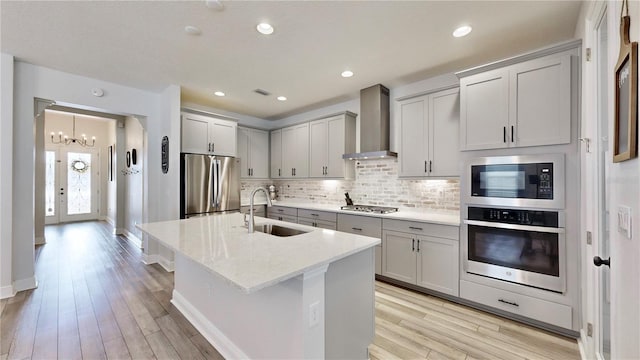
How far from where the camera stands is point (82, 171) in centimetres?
765

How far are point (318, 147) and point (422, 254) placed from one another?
249 centimetres

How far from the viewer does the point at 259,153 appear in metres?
5.33

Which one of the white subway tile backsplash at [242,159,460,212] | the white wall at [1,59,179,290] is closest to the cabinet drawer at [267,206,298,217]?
the white subway tile backsplash at [242,159,460,212]

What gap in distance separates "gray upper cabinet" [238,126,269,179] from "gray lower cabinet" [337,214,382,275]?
91.5 inches

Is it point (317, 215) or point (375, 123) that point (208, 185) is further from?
point (375, 123)

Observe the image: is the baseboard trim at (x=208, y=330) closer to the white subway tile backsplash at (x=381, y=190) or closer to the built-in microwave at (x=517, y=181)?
the built-in microwave at (x=517, y=181)

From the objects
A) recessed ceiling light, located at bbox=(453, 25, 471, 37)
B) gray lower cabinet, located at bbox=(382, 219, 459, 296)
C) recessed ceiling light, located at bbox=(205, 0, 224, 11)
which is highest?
recessed ceiling light, located at bbox=(453, 25, 471, 37)

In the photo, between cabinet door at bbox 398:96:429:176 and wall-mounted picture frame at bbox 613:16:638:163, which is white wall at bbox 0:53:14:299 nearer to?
cabinet door at bbox 398:96:429:176

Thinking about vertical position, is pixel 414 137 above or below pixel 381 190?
above

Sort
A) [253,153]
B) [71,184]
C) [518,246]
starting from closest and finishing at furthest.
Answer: [518,246] < [253,153] < [71,184]

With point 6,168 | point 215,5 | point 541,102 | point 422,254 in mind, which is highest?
point 215,5

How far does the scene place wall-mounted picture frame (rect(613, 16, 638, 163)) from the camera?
38.3 inches

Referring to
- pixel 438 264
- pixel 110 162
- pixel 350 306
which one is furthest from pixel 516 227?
pixel 110 162

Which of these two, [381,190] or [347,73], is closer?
[347,73]
